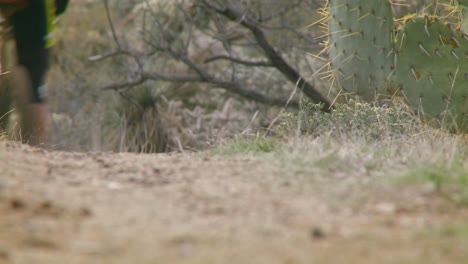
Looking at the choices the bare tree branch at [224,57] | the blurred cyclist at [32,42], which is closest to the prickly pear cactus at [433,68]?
Result: the blurred cyclist at [32,42]

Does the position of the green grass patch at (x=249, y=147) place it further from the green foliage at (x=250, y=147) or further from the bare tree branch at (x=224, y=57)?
the bare tree branch at (x=224, y=57)

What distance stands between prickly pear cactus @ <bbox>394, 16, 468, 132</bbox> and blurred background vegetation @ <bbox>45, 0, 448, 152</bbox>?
115 inches

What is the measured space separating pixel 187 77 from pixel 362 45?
4.03 m

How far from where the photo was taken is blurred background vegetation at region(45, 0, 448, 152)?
35.5ft

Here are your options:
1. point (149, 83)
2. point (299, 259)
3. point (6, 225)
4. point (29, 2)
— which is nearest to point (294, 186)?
point (299, 259)

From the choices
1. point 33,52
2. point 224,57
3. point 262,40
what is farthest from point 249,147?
point 224,57

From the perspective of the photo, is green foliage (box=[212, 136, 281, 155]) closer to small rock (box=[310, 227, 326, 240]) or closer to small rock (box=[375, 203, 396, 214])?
small rock (box=[375, 203, 396, 214])

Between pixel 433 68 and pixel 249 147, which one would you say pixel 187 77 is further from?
pixel 249 147

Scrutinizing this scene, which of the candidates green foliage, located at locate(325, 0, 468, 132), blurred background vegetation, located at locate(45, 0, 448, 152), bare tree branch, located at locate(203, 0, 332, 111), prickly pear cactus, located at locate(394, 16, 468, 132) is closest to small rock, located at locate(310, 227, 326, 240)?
green foliage, located at locate(325, 0, 468, 132)

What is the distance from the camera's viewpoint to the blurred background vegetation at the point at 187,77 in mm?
10828

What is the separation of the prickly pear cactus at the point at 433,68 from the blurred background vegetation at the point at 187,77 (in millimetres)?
2929

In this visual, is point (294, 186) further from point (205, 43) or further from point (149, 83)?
point (205, 43)

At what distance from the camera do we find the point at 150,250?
3156mm

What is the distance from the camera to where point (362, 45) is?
24.3 ft
